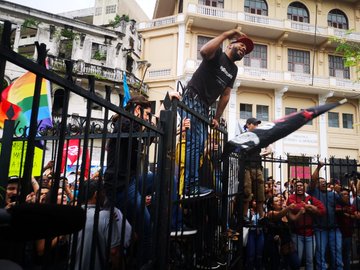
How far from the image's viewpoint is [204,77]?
3.25 m

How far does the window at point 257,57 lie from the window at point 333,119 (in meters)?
5.30

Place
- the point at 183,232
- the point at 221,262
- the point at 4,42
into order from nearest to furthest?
the point at 4,42 → the point at 183,232 → the point at 221,262

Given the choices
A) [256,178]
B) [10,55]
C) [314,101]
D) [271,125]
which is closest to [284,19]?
[314,101]

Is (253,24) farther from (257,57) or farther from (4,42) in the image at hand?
(4,42)

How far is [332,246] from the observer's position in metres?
5.06

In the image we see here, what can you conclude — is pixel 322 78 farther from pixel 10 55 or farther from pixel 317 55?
pixel 10 55

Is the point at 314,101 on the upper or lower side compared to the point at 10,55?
upper

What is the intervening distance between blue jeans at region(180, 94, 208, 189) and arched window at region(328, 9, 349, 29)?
71.1 feet

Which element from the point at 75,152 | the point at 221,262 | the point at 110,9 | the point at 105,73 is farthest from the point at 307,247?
the point at 110,9

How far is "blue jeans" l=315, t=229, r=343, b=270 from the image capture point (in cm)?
480

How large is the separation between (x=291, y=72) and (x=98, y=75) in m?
12.4

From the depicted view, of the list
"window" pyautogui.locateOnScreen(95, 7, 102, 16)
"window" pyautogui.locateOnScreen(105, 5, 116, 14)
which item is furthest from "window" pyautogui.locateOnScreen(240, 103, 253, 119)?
"window" pyautogui.locateOnScreen(95, 7, 102, 16)

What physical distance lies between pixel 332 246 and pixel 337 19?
2022 cm

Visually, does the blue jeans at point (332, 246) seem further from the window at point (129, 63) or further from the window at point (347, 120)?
the window at point (129, 63)
